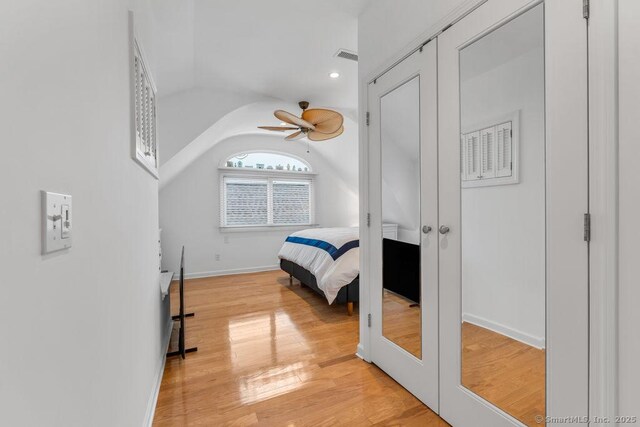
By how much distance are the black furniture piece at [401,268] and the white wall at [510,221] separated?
36 cm

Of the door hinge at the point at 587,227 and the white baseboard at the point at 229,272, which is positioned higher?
the door hinge at the point at 587,227

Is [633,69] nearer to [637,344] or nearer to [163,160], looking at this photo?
[637,344]

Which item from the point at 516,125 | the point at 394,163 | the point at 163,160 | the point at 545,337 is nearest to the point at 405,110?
the point at 394,163

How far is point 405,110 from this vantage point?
183 centimetres

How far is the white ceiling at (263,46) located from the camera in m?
2.15

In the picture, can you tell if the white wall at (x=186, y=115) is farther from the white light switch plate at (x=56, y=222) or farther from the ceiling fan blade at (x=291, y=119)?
the white light switch plate at (x=56, y=222)

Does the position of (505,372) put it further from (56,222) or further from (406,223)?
(56,222)

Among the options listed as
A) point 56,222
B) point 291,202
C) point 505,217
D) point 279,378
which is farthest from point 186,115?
point 505,217

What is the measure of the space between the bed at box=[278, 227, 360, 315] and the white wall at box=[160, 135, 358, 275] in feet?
5.67

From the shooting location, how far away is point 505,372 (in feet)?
4.35

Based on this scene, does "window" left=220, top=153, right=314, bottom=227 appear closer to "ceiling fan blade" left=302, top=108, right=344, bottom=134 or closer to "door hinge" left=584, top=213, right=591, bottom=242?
"ceiling fan blade" left=302, top=108, right=344, bottom=134

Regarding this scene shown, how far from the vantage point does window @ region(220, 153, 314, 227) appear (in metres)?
5.30

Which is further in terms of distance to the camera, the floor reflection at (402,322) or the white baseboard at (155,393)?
the floor reflection at (402,322)

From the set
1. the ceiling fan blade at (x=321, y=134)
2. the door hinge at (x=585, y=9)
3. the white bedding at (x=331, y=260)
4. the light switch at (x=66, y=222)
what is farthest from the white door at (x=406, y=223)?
the light switch at (x=66, y=222)
